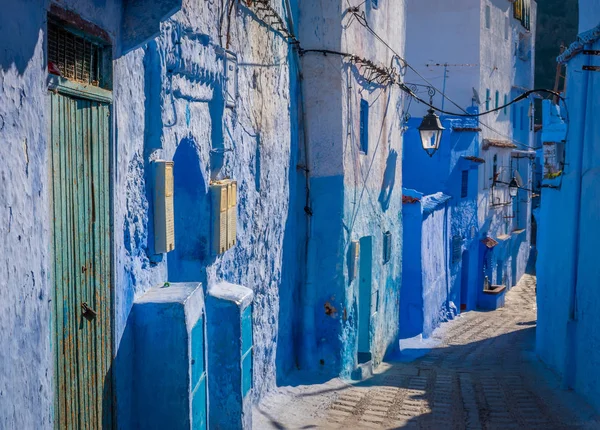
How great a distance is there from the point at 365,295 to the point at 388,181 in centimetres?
218

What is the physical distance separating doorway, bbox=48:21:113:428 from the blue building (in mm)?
6844

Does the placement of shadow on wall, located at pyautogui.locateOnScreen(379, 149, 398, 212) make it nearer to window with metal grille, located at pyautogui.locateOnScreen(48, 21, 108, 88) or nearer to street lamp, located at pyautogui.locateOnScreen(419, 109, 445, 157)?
street lamp, located at pyautogui.locateOnScreen(419, 109, 445, 157)

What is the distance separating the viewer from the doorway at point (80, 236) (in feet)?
13.9

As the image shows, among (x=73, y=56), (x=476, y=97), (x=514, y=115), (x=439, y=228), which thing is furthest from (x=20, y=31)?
(x=514, y=115)

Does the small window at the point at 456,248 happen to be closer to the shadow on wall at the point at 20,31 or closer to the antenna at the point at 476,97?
the antenna at the point at 476,97

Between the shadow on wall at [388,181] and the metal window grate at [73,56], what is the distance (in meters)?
9.06

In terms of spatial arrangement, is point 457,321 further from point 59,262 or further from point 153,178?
point 59,262

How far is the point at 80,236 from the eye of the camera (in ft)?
14.9

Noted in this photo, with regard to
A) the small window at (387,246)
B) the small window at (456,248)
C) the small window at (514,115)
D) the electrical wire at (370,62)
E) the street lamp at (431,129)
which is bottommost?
the small window at (456,248)

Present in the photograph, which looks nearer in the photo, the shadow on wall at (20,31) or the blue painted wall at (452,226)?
the shadow on wall at (20,31)

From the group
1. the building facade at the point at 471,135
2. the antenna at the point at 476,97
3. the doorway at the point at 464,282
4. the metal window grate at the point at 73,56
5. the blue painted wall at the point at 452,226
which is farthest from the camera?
the antenna at the point at 476,97

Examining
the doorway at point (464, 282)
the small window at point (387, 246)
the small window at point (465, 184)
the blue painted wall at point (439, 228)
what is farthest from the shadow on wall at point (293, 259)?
the doorway at point (464, 282)

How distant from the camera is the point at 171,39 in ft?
20.2

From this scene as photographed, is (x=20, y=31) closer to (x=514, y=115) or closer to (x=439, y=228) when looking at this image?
(x=439, y=228)
